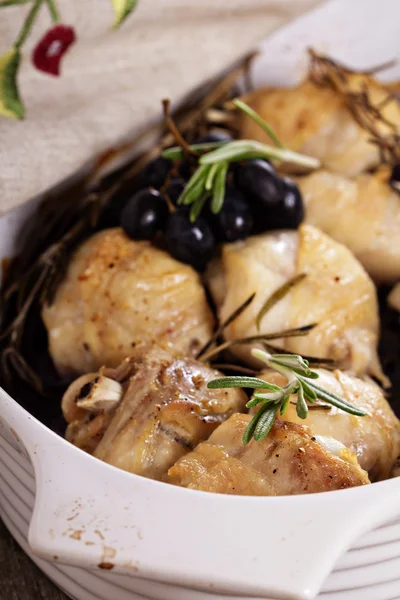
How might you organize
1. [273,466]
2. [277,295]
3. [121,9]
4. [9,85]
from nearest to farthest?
1. [273,466]
2. [277,295]
3. [9,85]
4. [121,9]

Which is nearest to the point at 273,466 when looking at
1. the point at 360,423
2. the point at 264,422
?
the point at 264,422

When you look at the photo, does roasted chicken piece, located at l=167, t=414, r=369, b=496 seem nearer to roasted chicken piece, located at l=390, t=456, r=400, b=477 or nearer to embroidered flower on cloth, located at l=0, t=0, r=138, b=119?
roasted chicken piece, located at l=390, t=456, r=400, b=477

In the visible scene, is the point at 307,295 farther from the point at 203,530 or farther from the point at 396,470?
the point at 203,530

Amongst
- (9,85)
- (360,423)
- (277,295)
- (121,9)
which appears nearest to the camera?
(360,423)

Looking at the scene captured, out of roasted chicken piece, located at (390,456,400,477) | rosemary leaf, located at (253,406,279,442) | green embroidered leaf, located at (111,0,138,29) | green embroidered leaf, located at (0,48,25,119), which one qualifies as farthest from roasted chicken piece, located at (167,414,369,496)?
green embroidered leaf, located at (111,0,138,29)

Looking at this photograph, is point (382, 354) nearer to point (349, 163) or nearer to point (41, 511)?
point (349, 163)

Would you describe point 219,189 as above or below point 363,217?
above

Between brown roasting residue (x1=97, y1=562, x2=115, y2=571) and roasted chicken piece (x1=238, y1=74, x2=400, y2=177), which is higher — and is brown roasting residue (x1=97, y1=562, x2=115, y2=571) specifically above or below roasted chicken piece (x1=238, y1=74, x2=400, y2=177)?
above

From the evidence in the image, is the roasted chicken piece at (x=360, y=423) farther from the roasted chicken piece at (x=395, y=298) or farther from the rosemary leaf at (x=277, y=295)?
the roasted chicken piece at (x=395, y=298)
